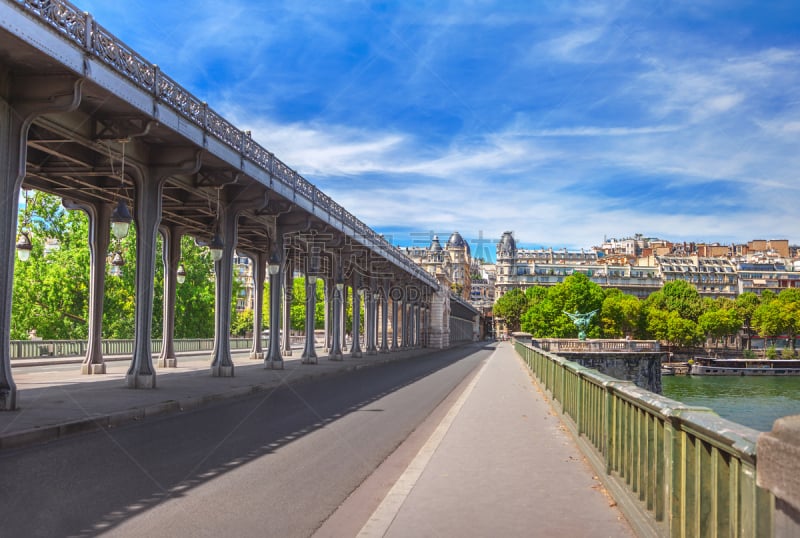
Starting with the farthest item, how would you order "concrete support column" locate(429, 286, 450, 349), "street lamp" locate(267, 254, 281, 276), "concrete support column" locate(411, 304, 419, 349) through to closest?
"concrete support column" locate(429, 286, 450, 349) → "concrete support column" locate(411, 304, 419, 349) → "street lamp" locate(267, 254, 281, 276)

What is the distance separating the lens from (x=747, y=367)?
4060 inches

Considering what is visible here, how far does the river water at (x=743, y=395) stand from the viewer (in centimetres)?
5282

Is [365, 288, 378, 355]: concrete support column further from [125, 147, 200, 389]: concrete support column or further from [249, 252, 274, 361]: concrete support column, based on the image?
[125, 147, 200, 389]: concrete support column

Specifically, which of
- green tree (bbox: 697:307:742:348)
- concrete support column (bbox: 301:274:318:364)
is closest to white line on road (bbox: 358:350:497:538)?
concrete support column (bbox: 301:274:318:364)

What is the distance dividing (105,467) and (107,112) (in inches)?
429

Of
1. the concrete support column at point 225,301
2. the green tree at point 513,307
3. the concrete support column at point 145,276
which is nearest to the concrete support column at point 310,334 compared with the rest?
the concrete support column at point 225,301

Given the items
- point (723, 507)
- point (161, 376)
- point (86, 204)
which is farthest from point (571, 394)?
point (86, 204)

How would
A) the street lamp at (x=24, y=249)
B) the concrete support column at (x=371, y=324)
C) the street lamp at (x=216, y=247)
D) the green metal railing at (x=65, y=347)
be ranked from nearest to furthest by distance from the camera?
the street lamp at (x=24, y=249) < the street lamp at (x=216, y=247) < the green metal railing at (x=65, y=347) < the concrete support column at (x=371, y=324)

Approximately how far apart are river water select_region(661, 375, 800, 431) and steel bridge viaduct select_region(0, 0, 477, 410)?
32071 mm

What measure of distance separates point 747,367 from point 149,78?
102958 mm

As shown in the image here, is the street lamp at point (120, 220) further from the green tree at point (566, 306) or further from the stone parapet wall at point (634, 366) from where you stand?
the green tree at point (566, 306)

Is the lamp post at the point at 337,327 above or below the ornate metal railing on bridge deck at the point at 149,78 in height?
below

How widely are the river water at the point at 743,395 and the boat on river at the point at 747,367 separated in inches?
Result: 128

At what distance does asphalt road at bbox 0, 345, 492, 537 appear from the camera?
6.61 m
